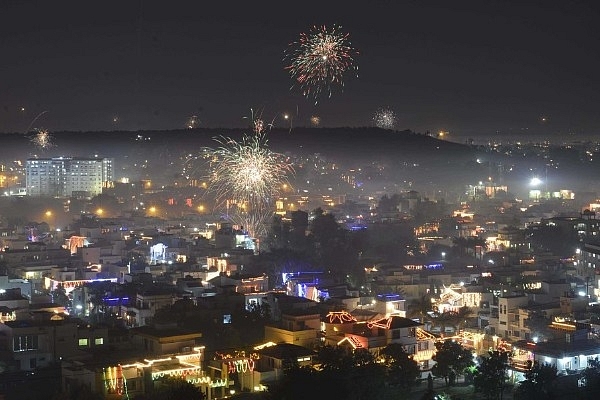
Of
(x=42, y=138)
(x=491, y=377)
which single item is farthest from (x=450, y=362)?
(x=42, y=138)

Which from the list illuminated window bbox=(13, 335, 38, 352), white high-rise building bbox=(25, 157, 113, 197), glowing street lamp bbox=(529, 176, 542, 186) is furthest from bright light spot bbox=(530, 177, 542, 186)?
illuminated window bbox=(13, 335, 38, 352)

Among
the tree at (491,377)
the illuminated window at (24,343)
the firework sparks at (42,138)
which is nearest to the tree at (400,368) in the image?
the tree at (491,377)

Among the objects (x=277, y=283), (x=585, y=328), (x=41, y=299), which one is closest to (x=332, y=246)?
(x=277, y=283)

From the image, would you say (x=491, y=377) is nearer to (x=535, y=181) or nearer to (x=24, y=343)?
(x=24, y=343)

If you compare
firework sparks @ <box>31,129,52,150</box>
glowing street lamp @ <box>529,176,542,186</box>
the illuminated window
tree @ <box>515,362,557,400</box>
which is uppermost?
firework sparks @ <box>31,129,52,150</box>

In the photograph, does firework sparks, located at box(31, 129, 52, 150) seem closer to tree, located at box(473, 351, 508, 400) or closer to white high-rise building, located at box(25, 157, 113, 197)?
white high-rise building, located at box(25, 157, 113, 197)

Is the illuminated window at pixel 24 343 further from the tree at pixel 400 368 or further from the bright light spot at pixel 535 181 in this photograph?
the bright light spot at pixel 535 181

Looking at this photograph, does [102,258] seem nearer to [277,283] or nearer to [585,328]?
A: [277,283]
